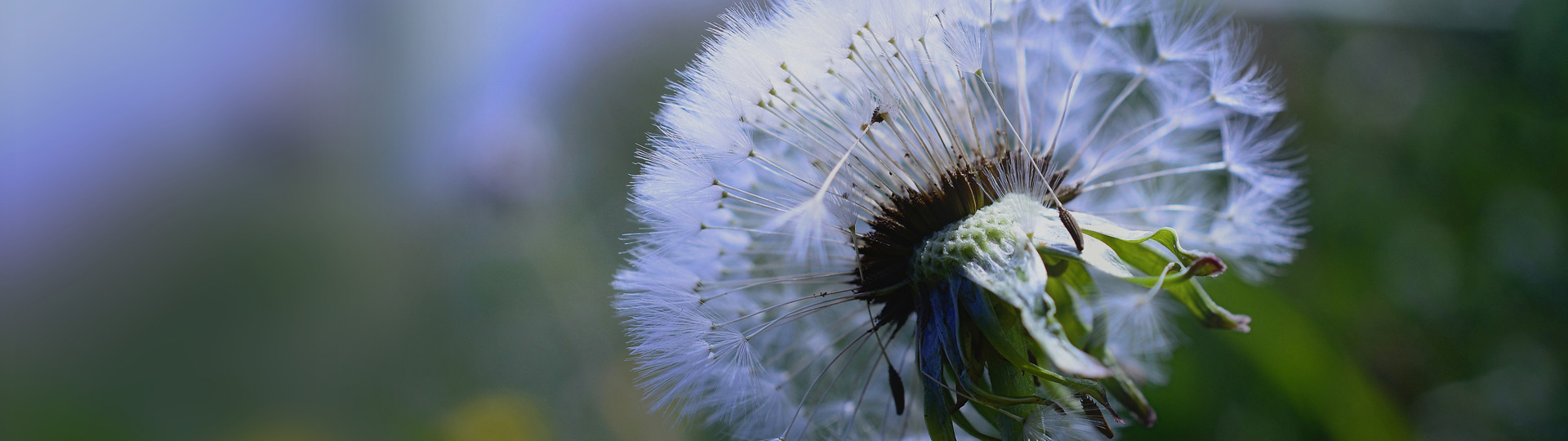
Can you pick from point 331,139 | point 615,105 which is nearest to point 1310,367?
point 615,105

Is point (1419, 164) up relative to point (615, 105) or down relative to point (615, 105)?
up

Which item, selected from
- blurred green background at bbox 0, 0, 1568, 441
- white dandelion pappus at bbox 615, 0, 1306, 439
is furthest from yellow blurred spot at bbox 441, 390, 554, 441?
white dandelion pappus at bbox 615, 0, 1306, 439

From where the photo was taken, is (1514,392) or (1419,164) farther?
(1419,164)

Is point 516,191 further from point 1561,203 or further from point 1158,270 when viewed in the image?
point 1561,203

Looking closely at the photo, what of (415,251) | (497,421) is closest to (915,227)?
→ (497,421)

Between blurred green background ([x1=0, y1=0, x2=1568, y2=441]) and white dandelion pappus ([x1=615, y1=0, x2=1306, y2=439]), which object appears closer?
white dandelion pappus ([x1=615, y1=0, x2=1306, y2=439])

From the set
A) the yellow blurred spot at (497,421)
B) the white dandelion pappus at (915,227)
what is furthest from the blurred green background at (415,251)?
the white dandelion pappus at (915,227)

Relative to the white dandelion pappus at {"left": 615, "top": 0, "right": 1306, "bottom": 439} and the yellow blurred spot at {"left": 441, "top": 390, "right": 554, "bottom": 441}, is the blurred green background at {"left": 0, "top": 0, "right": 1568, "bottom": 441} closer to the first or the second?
the yellow blurred spot at {"left": 441, "top": 390, "right": 554, "bottom": 441}

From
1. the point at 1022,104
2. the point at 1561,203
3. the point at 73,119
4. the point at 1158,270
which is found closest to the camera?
the point at 1158,270
